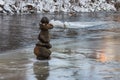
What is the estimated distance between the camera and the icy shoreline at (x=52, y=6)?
2237 inches

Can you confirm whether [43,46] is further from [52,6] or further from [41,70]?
[52,6]

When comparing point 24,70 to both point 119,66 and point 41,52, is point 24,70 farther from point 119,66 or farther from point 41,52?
point 119,66

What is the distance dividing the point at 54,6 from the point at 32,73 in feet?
185

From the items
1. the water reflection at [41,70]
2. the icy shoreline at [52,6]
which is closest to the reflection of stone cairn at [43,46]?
the water reflection at [41,70]

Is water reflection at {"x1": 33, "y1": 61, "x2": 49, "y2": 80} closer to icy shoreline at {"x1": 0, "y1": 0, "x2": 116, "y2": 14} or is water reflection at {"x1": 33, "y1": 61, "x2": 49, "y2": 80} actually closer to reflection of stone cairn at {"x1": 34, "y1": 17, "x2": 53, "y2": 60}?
reflection of stone cairn at {"x1": 34, "y1": 17, "x2": 53, "y2": 60}

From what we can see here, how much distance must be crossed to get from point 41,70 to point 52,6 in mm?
55148

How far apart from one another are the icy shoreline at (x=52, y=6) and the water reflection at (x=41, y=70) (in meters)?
40.6

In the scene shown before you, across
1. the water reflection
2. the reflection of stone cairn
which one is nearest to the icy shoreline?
the reflection of stone cairn

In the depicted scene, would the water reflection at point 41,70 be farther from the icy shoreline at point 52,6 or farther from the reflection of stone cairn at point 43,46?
the icy shoreline at point 52,6

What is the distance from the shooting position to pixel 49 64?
1330cm

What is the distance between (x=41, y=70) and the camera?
12.2m

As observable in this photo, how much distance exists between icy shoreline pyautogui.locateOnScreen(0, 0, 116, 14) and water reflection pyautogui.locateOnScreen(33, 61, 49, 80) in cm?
4063

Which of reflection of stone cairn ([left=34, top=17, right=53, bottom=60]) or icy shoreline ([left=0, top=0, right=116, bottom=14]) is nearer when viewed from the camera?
reflection of stone cairn ([left=34, top=17, right=53, bottom=60])

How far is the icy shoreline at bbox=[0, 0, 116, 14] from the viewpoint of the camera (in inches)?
2237
